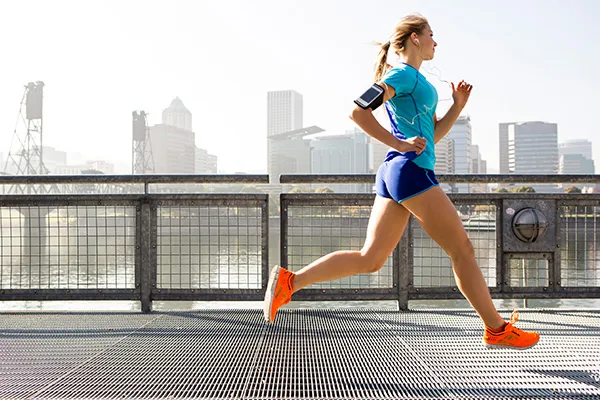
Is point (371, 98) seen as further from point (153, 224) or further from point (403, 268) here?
point (153, 224)

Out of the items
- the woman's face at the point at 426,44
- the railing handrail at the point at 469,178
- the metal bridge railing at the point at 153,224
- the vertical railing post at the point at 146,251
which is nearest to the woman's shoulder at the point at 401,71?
the woman's face at the point at 426,44

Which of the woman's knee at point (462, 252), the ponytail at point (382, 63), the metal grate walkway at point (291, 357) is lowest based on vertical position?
the metal grate walkway at point (291, 357)

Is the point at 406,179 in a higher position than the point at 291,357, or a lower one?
higher

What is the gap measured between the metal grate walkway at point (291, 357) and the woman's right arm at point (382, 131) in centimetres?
133

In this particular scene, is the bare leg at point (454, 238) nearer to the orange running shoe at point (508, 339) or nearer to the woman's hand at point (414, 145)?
the orange running shoe at point (508, 339)

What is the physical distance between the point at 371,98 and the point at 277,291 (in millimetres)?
1345

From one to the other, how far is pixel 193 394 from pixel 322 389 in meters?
0.69

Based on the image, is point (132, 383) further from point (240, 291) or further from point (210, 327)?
point (240, 291)

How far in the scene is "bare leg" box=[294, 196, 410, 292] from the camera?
3.50m

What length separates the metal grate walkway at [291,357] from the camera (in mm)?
3230

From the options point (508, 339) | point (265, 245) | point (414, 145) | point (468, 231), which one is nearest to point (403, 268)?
point (468, 231)

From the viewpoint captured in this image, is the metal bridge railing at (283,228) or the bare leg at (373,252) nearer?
the bare leg at (373,252)

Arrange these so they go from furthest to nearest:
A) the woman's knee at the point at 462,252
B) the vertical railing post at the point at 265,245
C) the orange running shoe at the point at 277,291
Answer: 1. the vertical railing post at the point at 265,245
2. the orange running shoe at the point at 277,291
3. the woman's knee at the point at 462,252

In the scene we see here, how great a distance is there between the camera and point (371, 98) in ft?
10.6
